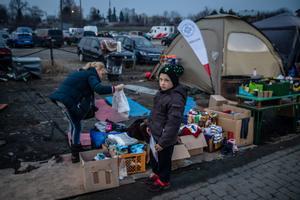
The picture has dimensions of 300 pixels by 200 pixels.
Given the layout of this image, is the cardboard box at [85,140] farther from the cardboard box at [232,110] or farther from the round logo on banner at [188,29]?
the round logo on banner at [188,29]

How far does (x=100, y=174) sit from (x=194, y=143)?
1.88 m

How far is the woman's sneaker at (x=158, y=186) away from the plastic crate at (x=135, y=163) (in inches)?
18.4

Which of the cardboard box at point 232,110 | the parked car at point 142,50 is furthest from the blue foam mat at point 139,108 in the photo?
the parked car at point 142,50

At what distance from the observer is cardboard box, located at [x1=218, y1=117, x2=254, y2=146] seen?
17.3 feet

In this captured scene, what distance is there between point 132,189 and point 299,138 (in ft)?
13.5

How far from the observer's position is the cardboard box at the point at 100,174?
375cm

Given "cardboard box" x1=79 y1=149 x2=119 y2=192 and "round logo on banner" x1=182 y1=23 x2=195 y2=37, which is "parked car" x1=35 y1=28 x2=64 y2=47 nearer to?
"round logo on banner" x1=182 y1=23 x2=195 y2=37

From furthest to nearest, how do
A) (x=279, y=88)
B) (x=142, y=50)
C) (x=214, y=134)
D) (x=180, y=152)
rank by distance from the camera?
(x=142, y=50) → (x=279, y=88) → (x=214, y=134) → (x=180, y=152)

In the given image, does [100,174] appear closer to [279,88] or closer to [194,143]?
[194,143]

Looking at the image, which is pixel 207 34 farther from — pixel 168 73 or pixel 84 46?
pixel 84 46

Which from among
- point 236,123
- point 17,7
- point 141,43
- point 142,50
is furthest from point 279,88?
point 17,7

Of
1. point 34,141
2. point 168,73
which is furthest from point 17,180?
point 168,73

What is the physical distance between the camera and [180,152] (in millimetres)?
4535

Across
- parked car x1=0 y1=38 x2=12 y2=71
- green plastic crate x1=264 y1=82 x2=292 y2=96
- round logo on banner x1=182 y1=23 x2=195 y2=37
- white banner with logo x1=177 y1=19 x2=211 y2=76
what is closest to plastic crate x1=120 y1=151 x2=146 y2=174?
green plastic crate x1=264 y1=82 x2=292 y2=96
